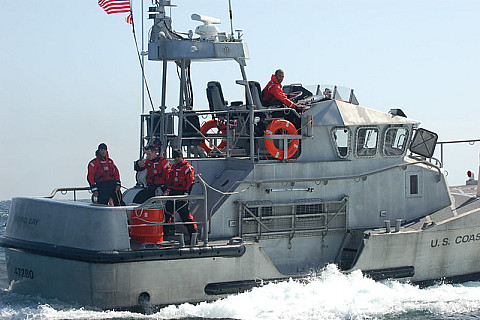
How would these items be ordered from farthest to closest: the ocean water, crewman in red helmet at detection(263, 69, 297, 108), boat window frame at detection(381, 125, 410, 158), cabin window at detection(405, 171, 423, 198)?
cabin window at detection(405, 171, 423, 198) → boat window frame at detection(381, 125, 410, 158) → crewman in red helmet at detection(263, 69, 297, 108) → the ocean water

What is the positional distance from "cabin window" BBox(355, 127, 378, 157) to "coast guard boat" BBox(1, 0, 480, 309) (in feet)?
0.06

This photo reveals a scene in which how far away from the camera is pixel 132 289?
11922 mm

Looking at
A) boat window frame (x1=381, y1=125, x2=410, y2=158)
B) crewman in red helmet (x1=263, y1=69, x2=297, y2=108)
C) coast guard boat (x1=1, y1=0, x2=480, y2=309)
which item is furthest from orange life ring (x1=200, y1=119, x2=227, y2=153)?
boat window frame (x1=381, y1=125, x2=410, y2=158)

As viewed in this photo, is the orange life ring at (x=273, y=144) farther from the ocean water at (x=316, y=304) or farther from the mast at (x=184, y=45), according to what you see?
the ocean water at (x=316, y=304)

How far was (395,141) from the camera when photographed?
14.7m

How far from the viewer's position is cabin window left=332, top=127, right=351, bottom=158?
14.0 meters

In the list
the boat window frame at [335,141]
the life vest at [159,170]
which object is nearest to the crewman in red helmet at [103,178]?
the life vest at [159,170]

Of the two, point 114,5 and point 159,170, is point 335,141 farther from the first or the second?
point 114,5

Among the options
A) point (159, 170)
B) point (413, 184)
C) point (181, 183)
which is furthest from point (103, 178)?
point (413, 184)

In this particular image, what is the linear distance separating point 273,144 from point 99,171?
9.14 feet

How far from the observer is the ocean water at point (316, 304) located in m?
12.0

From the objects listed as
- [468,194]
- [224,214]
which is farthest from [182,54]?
[468,194]

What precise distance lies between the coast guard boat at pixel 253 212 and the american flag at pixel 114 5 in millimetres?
957

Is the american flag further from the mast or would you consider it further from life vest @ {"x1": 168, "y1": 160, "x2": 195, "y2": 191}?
life vest @ {"x1": 168, "y1": 160, "x2": 195, "y2": 191}
